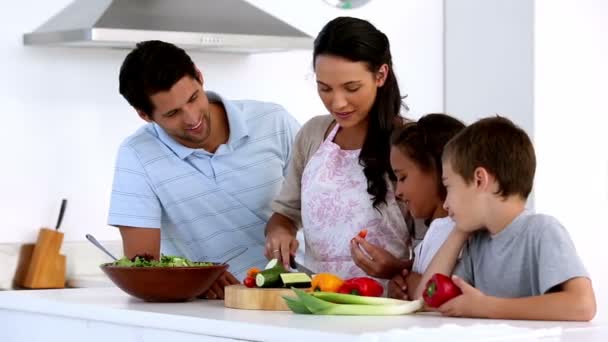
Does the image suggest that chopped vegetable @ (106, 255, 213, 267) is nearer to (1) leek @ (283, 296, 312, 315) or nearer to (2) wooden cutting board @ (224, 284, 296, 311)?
(2) wooden cutting board @ (224, 284, 296, 311)

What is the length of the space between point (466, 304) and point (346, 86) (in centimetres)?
57

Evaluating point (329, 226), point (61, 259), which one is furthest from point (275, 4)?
point (329, 226)

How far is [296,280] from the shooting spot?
6.93 ft

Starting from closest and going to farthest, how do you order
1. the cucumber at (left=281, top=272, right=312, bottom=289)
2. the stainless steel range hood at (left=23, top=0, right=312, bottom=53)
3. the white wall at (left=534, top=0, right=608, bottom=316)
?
1. the cucumber at (left=281, top=272, right=312, bottom=289)
2. the stainless steel range hood at (left=23, top=0, right=312, bottom=53)
3. the white wall at (left=534, top=0, right=608, bottom=316)

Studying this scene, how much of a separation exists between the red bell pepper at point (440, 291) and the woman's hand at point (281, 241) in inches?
18.7

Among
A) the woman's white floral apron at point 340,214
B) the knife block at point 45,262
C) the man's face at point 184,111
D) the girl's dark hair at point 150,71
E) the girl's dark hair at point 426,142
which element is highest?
the girl's dark hair at point 150,71

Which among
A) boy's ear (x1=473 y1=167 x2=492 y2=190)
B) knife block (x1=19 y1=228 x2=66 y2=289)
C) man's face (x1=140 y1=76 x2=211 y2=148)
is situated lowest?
knife block (x1=19 y1=228 x2=66 y2=289)

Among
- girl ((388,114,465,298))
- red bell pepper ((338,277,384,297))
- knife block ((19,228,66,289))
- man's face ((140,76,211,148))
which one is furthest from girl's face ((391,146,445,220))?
knife block ((19,228,66,289))

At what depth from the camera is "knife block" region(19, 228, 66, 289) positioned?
363cm

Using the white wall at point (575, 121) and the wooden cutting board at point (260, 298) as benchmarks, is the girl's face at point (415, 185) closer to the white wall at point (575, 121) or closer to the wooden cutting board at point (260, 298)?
the wooden cutting board at point (260, 298)

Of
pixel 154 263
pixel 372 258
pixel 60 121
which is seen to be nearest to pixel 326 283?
pixel 372 258

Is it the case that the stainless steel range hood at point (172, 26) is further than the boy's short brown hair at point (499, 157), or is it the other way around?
the stainless steel range hood at point (172, 26)

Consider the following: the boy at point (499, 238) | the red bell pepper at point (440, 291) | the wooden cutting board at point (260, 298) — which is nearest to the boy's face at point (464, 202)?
the boy at point (499, 238)

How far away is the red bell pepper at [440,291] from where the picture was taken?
1.92 metres
